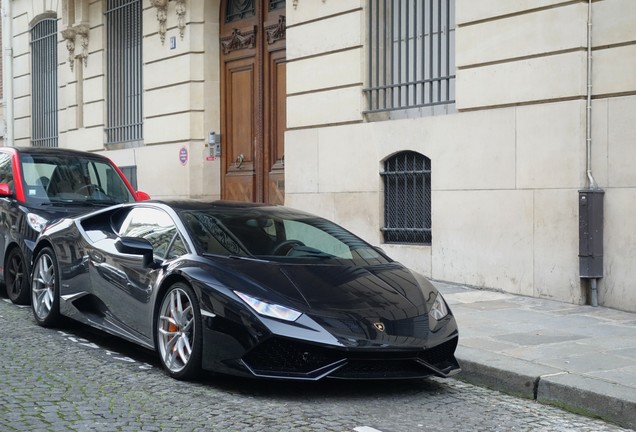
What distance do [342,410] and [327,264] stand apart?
1.37 metres

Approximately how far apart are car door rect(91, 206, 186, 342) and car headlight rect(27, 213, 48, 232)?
7.23 feet

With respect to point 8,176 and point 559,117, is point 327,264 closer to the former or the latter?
point 559,117

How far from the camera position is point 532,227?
10.7 meters

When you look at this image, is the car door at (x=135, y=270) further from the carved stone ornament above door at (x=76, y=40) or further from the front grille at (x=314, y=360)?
the carved stone ornament above door at (x=76, y=40)

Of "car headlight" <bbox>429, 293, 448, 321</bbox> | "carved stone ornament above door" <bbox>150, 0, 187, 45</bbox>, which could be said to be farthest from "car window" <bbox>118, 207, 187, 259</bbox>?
"carved stone ornament above door" <bbox>150, 0, 187, 45</bbox>

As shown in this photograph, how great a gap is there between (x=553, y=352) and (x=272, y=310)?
261cm

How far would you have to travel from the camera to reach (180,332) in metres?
6.63

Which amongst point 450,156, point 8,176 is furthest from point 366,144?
point 8,176

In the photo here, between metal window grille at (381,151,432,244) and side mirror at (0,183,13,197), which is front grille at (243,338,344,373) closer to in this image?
side mirror at (0,183,13,197)

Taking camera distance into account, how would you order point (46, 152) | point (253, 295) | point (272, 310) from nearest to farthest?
point (272, 310) → point (253, 295) → point (46, 152)

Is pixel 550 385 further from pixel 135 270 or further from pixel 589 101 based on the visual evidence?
pixel 589 101

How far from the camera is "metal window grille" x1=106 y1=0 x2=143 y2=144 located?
61.8 ft

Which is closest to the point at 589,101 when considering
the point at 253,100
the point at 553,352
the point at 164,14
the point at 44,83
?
the point at 553,352

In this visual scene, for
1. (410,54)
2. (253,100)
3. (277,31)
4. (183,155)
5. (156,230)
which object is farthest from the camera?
(183,155)
